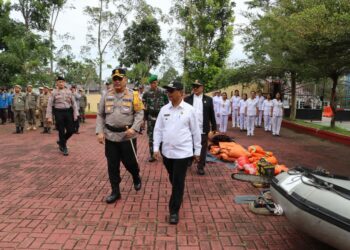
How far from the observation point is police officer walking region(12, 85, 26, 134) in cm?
1288

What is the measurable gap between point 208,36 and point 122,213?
1848 cm

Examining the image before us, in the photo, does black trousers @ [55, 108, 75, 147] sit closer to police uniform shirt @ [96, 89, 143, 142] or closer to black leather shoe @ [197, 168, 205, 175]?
black leather shoe @ [197, 168, 205, 175]

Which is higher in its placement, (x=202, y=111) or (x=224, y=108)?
(x=202, y=111)

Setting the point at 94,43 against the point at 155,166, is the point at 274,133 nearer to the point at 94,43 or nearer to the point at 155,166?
the point at 155,166

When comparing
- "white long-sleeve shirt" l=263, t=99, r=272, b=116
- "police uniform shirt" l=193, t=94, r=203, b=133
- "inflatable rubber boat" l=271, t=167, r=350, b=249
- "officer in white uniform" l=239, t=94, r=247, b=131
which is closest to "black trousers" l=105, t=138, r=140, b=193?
"police uniform shirt" l=193, t=94, r=203, b=133

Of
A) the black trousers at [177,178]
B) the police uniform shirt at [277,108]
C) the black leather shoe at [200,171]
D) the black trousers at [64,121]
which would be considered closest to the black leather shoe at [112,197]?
the black trousers at [177,178]

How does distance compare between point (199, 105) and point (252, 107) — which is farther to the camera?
point (252, 107)

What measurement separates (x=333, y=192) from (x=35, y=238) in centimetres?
310

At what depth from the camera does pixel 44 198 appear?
5082mm

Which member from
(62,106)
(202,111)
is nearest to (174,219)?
(202,111)

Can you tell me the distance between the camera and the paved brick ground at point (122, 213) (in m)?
3.74

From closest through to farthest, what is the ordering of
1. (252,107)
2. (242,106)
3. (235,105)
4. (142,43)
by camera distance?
(252,107) < (242,106) < (235,105) < (142,43)

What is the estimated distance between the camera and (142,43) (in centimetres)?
3194

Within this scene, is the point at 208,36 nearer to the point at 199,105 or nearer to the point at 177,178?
the point at 199,105
